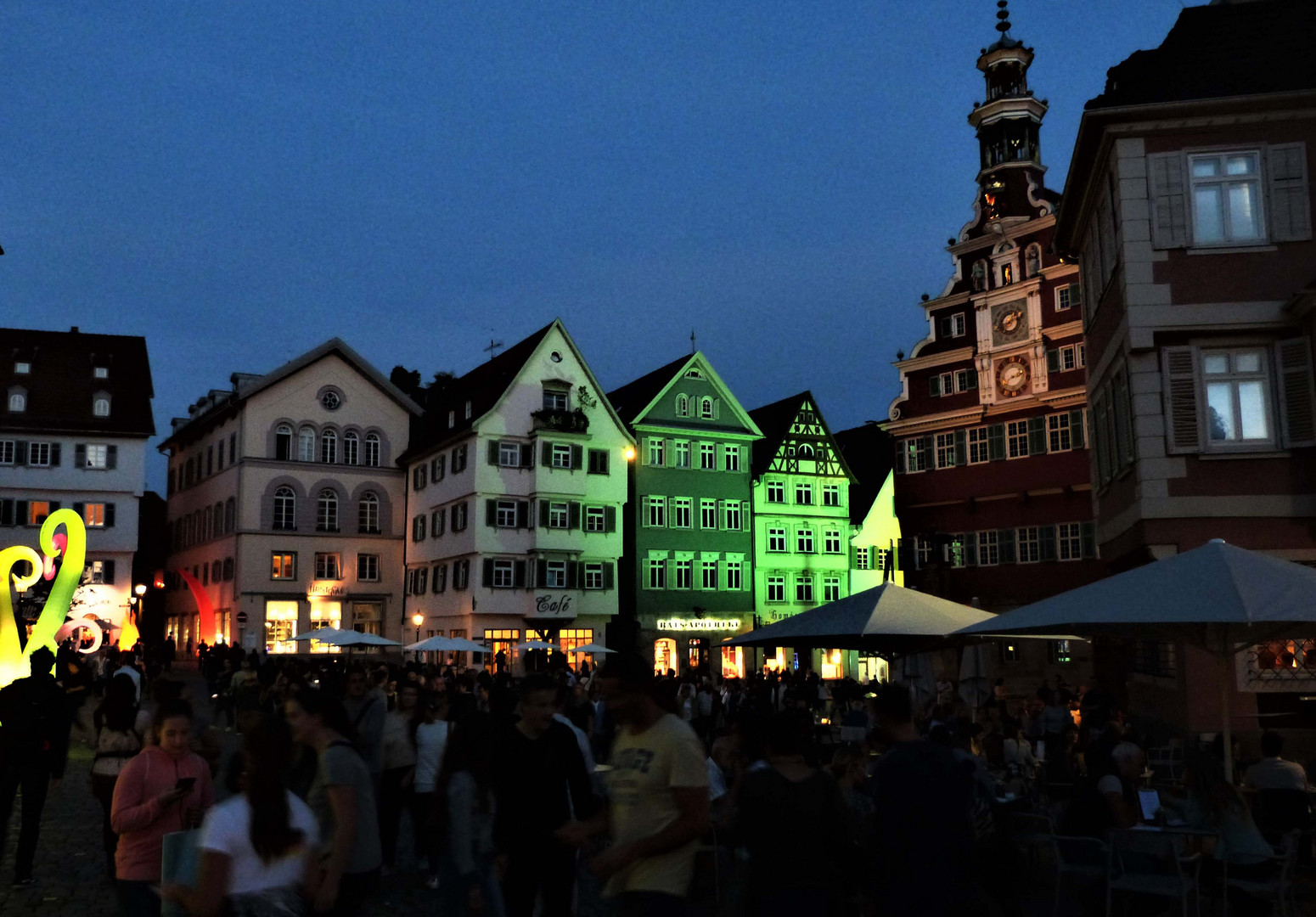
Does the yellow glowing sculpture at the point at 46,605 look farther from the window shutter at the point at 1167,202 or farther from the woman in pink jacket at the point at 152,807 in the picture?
the window shutter at the point at 1167,202

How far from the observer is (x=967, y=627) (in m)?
14.3

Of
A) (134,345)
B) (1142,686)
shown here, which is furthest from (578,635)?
(1142,686)

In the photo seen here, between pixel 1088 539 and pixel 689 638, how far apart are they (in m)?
18.3

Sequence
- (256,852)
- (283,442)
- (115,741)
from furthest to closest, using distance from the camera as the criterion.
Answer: (283,442) → (115,741) → (256,852)

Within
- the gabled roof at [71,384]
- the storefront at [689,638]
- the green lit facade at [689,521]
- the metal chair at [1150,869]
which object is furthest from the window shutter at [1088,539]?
the gabled roof at [71,384]

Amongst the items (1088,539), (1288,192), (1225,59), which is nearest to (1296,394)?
(1288,192)

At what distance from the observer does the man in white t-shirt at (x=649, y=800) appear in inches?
213

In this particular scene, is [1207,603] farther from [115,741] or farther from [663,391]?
[663,391]

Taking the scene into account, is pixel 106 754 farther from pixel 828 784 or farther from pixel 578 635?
pixel 578 635

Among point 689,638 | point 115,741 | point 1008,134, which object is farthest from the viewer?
point 689,638

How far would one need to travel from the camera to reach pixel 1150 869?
938cm

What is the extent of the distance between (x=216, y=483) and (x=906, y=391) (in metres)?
31.2

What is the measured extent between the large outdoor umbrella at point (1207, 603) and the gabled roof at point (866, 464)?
46211 mm

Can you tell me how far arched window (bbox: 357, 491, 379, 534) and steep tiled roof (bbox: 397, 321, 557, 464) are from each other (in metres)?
2.04
